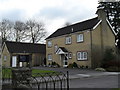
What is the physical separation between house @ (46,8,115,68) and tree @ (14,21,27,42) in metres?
22.3

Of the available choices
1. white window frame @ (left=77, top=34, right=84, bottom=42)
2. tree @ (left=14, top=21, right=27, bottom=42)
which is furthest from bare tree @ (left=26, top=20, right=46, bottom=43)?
white window frame @ (left=77, top=34, right=84, bottom=42)

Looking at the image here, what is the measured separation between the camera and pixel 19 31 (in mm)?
54219

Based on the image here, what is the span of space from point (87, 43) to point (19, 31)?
30251mm

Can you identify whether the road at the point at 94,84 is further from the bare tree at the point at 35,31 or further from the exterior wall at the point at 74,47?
the bare tree at the point at 35,31

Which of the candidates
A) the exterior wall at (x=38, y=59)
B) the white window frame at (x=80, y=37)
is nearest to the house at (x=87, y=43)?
the white window frame at (x=80, y=37)

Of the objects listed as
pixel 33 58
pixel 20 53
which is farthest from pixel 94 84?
A: pixel 20 53

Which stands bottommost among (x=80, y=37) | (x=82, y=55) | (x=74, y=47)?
(x=82, y=55)

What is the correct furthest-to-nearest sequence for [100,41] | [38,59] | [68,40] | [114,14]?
[38,59]
[114,14]
[68,40]
[100,41]

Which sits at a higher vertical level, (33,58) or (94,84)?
(33,58)

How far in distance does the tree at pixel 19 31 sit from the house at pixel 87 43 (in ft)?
73.1

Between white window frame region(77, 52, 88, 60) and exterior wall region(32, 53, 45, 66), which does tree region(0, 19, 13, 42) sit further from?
white window frame region(77, 52, 88, 60)

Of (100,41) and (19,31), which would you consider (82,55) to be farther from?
(19,31)

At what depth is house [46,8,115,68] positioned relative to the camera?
28.3m

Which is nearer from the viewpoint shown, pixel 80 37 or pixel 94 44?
pixel 94 44
